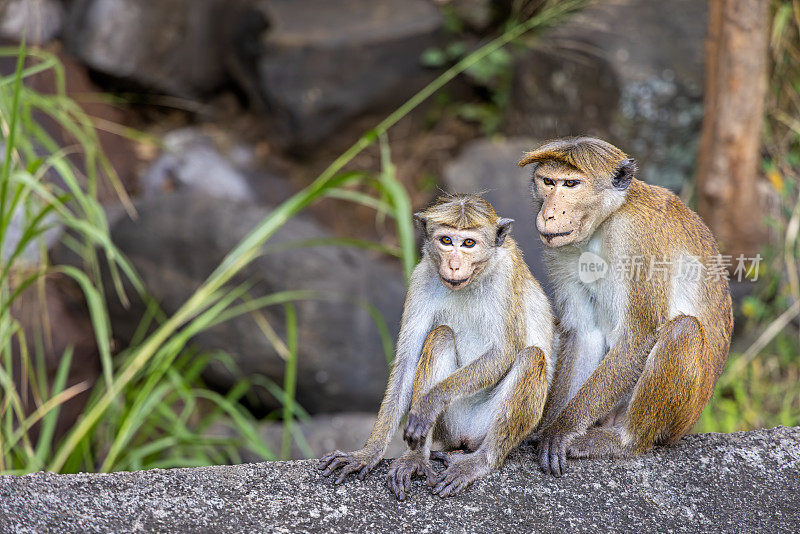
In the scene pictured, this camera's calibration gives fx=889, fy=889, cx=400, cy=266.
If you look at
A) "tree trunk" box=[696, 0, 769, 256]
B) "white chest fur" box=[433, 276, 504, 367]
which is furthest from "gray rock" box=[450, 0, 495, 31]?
"white chest fur" box=[433, 276, 504, 367]

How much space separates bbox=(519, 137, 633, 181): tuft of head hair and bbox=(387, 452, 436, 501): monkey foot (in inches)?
47.7

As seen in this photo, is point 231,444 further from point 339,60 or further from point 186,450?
point 339,60

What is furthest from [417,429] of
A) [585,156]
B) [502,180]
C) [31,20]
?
[31,20]

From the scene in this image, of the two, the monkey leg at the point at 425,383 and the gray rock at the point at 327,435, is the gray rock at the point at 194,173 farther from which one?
the monkey leg at the point at 425,383

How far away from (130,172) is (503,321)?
683 centimetres

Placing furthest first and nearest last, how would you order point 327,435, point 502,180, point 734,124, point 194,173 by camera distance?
point 194,173 → point 502,180 → point 734,124 → point 327,435

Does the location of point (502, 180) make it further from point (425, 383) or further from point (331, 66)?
point (425, 383)

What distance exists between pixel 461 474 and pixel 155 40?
7.54 meters

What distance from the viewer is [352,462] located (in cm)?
331

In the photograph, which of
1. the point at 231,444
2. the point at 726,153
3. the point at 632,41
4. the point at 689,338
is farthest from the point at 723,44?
the point at 231,444

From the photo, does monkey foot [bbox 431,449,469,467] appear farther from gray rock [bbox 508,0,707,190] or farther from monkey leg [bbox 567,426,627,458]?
gray rock [bbox 508,0,707,190]

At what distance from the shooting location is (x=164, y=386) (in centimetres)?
459

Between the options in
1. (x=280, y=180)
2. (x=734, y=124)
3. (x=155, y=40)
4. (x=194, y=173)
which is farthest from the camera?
(x=280, y=180)

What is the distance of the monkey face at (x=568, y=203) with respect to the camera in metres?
3.41
